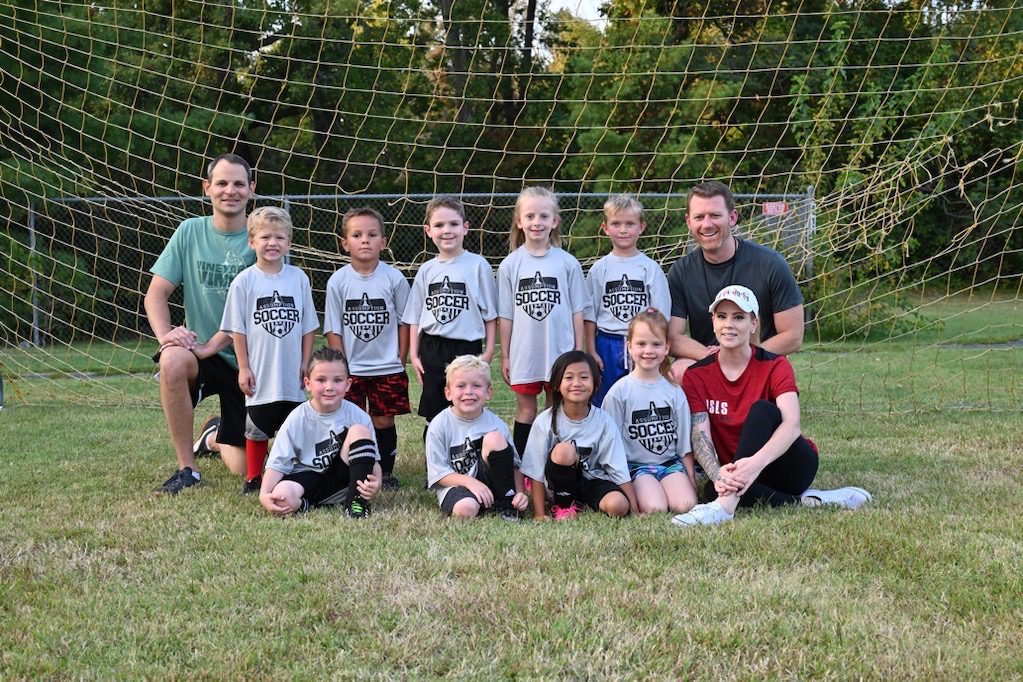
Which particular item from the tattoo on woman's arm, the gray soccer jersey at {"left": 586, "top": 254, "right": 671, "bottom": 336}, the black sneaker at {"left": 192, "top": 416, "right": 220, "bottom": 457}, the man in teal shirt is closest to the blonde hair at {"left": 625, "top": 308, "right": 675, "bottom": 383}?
the tattoo on woman's arm

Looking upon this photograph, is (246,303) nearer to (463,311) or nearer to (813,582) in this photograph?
(463,311)

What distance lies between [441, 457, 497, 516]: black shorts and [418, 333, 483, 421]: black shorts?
0.63 m

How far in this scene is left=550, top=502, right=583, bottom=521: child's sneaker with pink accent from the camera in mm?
3986

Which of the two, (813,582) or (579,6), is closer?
(813,582)

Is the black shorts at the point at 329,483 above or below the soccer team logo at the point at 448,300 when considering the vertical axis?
below

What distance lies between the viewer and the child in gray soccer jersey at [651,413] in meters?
4.19

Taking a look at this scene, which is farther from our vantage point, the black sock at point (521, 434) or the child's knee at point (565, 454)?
the black sock at point (521, 434)

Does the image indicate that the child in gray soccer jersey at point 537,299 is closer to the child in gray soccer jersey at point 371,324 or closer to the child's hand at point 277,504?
the child in gray soccer jersey at point 371,324

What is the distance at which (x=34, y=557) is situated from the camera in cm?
343

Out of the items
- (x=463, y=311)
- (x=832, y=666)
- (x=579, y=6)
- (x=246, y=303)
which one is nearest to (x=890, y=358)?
(x=579, y=6)

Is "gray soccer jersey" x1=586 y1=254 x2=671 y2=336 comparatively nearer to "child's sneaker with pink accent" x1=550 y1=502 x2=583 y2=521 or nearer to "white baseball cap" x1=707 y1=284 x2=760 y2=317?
"white baseball cap" x1=707 y1=284 x2=760 y2=317

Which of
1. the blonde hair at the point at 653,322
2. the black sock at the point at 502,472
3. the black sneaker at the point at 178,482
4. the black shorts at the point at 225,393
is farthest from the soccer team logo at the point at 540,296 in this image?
the black sneaker at the point at 178,482

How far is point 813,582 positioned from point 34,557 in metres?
2.49

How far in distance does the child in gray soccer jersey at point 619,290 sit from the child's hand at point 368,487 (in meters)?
1.16
